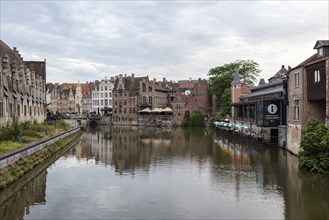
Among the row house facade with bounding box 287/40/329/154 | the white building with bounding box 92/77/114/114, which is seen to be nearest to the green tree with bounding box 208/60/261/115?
the white building with bounding box 92/77/114/114

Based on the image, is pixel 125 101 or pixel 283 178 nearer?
pixel 283 178

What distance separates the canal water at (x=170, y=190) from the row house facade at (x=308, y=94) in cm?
287

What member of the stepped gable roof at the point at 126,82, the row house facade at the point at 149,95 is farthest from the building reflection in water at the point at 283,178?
the stepped gable roof at the point at 126,82

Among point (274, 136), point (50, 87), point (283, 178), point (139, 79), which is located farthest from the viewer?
point (50, 87)

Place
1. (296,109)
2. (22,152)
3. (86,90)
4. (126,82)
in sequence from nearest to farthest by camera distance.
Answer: (22,152)
(296,109)
(126,82)
(86,90)

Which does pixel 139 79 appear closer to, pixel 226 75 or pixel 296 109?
pixel 226 75

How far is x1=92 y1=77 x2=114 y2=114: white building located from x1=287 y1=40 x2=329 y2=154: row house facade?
80.8 meters

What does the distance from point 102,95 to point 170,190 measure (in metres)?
95.7

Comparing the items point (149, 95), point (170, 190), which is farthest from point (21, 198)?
point (149, 95)

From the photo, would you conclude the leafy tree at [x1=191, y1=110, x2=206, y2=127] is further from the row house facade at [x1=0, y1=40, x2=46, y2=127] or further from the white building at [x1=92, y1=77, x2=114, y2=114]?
the row house facade at [x1=0, y1=40, x2=46, y2=127]

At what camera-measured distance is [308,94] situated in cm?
3297

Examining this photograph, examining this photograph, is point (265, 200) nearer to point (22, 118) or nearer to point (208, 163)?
point (208, 163)

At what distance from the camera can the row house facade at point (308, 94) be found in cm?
2970

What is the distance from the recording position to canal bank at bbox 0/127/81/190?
2244 centimetres
